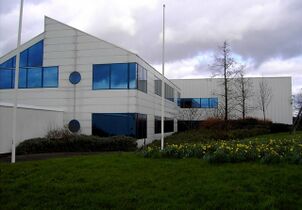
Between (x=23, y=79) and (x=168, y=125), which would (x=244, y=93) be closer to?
(x=168, y=125)

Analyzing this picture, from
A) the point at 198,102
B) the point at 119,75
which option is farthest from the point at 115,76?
the point at 198,102

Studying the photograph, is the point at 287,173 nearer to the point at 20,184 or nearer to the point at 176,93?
the point at 20,184

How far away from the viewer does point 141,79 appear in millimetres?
25938

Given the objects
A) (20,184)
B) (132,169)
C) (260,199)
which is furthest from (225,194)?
(20,184)

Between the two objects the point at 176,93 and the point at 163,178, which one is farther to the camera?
the point at 176,93

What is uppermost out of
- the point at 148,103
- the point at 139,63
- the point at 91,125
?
the point at 139,63

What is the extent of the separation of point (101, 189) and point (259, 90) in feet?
146

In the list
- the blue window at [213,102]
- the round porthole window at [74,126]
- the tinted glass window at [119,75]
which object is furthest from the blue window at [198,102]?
the round porthole window at [74,126]

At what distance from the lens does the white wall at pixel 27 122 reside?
18.7m

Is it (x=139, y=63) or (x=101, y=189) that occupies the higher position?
(x=139, y=63)

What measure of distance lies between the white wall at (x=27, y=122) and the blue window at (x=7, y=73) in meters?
4.82

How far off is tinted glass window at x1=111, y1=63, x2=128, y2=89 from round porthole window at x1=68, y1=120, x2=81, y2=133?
344 centimetres

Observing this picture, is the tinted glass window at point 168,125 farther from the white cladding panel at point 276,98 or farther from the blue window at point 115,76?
the blue window at point 115,76

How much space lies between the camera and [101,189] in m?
7.89
